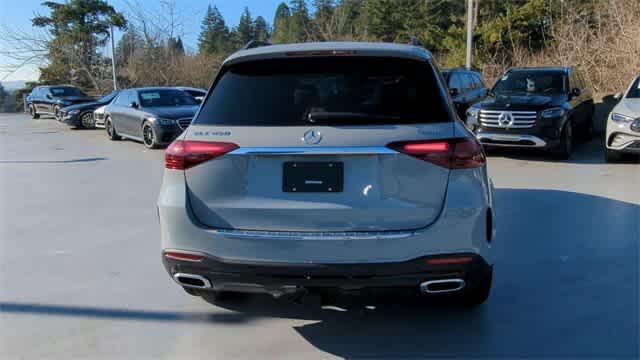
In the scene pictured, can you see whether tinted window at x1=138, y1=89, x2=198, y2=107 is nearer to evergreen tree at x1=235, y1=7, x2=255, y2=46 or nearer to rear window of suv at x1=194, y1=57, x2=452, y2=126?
rear window of suv at x1=194, y1=57, x2=452, y2=126

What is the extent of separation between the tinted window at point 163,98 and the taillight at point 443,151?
40.1 ft

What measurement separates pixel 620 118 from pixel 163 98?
10.5 m

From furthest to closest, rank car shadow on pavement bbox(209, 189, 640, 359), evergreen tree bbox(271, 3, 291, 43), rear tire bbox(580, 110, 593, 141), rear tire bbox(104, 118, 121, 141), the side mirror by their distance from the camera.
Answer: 1. evergreen tree bbox(271, 3, 291, 43)
2. rear tire bbox(104, 118, 121, 141)
3. rear tire bbox(580, 110, 593, 141)
4. the side mirror
5. car shadow on pavement bbox(209, 189, 640, 359)

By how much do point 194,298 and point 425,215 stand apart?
206 cm

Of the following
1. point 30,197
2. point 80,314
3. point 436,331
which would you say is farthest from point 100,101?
point 436,331

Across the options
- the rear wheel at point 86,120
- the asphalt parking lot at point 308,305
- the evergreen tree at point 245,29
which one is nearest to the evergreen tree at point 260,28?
the evergreen tree at point 245,29

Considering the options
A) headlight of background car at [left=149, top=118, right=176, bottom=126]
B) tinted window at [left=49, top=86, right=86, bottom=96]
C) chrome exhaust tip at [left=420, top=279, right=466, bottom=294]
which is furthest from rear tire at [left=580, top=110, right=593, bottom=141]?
tinted window at [left=49, top=86, right=86, bottom=96]

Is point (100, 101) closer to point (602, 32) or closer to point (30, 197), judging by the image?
point (30, 197)

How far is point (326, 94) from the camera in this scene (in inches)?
124

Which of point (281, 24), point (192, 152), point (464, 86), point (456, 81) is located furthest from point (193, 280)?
point (281, 24)

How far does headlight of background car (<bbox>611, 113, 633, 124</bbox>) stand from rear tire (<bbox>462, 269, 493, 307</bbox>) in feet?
21.4

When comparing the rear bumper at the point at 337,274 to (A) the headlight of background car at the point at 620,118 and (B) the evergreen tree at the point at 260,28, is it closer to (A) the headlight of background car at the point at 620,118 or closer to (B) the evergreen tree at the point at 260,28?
(A) the headlight of background car at the point at 620,118

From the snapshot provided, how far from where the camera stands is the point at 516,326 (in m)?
3.58

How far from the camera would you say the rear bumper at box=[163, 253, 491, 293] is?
2.89 metres
